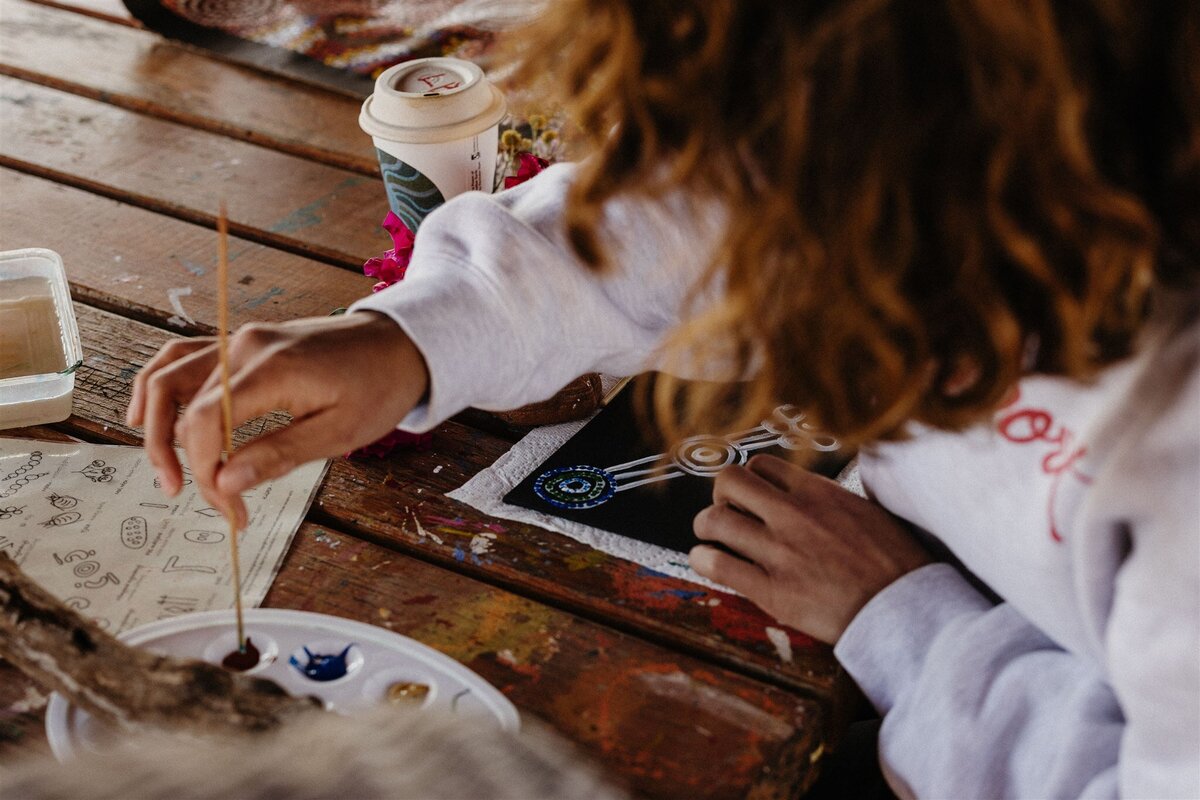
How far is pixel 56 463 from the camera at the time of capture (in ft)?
2.77

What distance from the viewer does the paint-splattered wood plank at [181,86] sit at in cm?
133

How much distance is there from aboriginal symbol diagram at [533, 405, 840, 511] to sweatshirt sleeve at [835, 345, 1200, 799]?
0.17 meters

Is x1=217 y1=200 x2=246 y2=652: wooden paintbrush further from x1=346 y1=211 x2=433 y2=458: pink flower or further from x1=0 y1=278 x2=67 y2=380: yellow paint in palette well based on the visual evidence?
x1=0 y1=278 x2=67 y2=380: yellow paint in palette well

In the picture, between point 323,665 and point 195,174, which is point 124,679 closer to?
point 323,665

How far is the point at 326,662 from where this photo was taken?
2.23ft

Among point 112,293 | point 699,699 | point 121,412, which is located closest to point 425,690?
point 699,699

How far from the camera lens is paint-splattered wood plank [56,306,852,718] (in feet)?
2.33

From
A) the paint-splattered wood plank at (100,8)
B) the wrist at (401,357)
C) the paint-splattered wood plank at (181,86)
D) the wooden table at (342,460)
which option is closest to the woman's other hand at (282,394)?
the wrist at (401,357)

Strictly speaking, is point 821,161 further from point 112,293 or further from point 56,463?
point 112,293

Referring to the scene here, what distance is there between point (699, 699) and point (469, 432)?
0.29 meters

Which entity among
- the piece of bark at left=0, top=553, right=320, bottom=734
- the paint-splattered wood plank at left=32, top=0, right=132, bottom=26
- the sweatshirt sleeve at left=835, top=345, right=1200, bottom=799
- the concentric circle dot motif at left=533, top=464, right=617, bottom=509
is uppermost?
the sweatshirt sleeve at left=835, top=345, right=1200, bottom=799

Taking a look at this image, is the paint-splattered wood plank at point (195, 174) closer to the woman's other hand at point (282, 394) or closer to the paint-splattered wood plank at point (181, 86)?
the paint-splattered wood plank at point (181, 86)

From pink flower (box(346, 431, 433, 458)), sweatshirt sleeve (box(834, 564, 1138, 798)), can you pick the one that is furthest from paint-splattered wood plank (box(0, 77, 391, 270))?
sweatshirt sleeve (box(834, 564, 1138, 798))

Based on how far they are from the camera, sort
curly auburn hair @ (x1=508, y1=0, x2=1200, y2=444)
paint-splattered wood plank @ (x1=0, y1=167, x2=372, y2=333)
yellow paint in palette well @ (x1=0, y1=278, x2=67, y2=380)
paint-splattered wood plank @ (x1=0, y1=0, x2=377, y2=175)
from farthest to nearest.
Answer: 1. paint-splattered wood plank @ (x1=0, y1=0, x2=377, y2=175)
2. paint-splattered wood plank @ (x1=0, y1=167, x2=372, y2=333)
3. yellow paint in palette well @ (x1=0, y1=278, x2=67, y2=380)
4. curly auburn hair @ (x1=508, y1=0, x2=1200, y2=444)
